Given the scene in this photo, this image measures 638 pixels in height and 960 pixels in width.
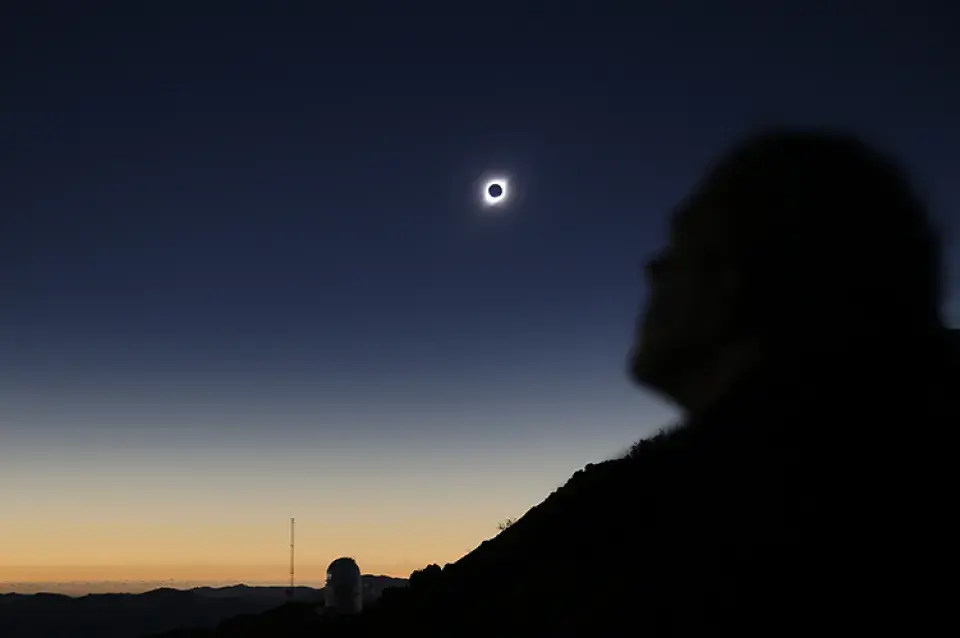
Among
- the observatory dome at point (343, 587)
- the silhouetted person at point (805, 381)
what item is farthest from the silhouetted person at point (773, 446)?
the observatory dome at point (343, 587)

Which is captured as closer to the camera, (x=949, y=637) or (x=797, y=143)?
(x=949, y=637)

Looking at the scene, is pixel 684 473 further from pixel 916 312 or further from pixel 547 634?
pixel 916 312

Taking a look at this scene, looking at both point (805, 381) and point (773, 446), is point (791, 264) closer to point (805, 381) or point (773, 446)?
point (805, 381)

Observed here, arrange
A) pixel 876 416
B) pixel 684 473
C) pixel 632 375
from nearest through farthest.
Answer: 1. pixel 876 416
2. pixel 684 473
3. pixel 632 375

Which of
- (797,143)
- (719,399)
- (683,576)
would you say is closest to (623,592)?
(683,576)

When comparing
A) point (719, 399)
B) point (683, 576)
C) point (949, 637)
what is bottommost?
point (949, 637)

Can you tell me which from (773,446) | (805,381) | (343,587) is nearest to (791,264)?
(805,381)
